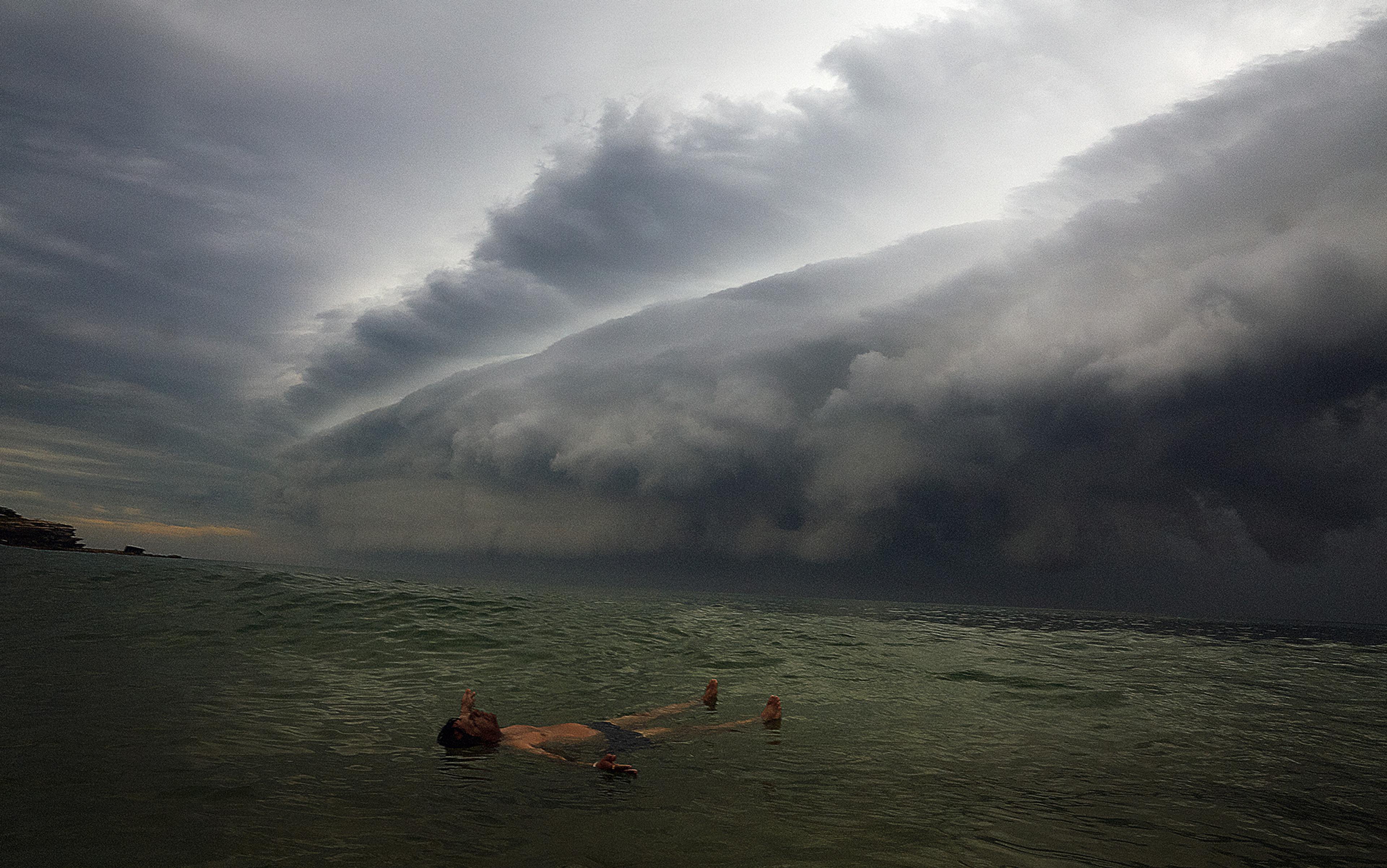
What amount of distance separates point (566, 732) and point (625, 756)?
150 centimetres

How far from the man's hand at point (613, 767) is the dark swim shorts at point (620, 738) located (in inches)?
64.9

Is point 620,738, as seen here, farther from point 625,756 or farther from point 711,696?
point 711,696

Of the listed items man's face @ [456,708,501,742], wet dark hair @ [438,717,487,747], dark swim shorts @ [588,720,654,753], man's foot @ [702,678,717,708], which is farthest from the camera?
man's foot @ [702,678,717,708]

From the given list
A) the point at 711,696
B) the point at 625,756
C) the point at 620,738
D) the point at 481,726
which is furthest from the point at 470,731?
the point at 711,696

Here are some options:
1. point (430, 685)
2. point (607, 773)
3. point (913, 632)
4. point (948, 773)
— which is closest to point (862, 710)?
point (948, 773)

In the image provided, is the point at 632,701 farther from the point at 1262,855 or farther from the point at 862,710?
the point at 1262,855

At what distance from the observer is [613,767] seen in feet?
31.3

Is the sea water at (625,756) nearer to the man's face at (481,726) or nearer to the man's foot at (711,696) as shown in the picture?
the man's face at (481,726)

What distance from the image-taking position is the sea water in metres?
6.81

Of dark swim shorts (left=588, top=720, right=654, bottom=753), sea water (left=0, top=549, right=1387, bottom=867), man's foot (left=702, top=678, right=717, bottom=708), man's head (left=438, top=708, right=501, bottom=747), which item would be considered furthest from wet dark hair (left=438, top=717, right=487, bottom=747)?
man's foot (left=702, top=678, right=717, bottom=708)

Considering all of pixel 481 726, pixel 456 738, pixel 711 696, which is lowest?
pixel 711 696

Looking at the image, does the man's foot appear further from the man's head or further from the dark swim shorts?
the man's head

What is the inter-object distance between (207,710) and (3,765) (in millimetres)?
3377

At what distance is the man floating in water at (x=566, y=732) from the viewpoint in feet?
34.4
